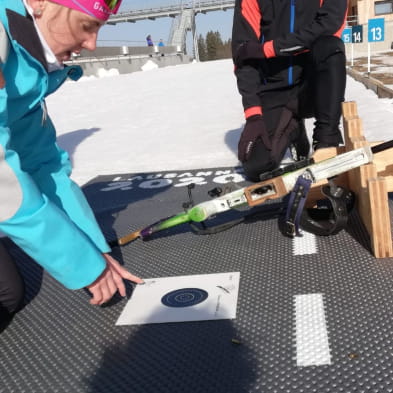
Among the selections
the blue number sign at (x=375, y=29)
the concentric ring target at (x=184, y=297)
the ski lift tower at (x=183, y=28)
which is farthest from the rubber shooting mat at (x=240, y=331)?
the ski lift tower at (x=183, y=28)

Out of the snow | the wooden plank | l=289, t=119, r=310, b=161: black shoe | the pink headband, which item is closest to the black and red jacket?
l=289, t=119, r=310, b=161: black shoe

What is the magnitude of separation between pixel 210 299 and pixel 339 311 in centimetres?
37

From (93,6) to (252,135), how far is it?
4.79 ft

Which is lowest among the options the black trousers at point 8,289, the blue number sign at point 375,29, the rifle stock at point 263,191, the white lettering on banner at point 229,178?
the white lettering on banner at point 229,178

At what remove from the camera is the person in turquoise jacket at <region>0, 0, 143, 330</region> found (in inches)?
38.4

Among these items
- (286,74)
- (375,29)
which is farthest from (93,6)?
(375,29)

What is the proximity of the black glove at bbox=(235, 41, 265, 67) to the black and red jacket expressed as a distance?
0.03 meters

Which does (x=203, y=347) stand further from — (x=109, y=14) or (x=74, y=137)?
(x=74, y=137)

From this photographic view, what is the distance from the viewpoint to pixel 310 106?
2.56 metres

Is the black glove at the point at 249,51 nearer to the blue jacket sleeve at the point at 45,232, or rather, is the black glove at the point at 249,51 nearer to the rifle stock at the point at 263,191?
the rifle stock at the point at 263,191

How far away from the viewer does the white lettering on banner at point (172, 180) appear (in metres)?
2.70

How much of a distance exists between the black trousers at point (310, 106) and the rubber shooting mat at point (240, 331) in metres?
0.62

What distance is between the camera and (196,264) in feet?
5.48

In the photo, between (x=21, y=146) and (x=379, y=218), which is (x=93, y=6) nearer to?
(x=21, y=146)
